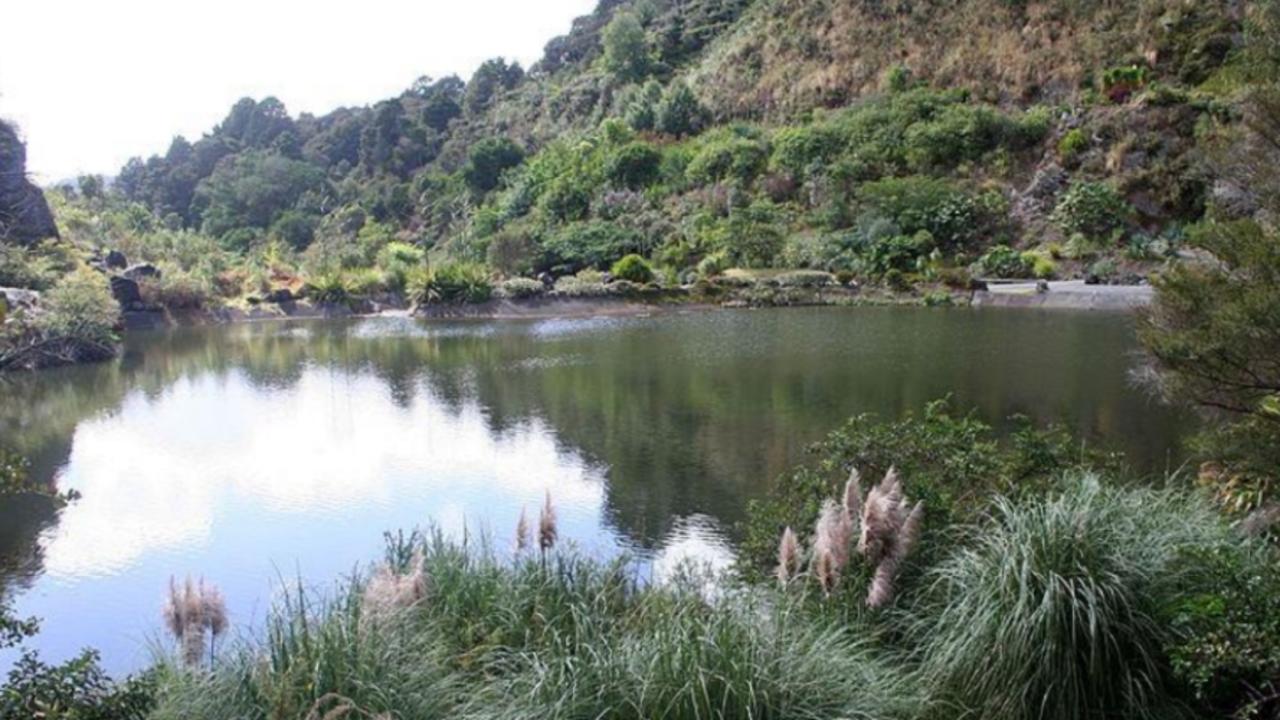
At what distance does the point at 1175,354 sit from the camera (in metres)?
5.96

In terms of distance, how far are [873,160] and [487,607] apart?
4207 cm

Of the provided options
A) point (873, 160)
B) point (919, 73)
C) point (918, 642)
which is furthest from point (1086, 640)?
point (919, 73)

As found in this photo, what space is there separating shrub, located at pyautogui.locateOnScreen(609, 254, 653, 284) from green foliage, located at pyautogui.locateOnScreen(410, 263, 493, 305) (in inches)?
218

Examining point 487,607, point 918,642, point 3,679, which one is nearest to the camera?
point 918,642

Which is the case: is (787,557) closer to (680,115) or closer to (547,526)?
(547,526)

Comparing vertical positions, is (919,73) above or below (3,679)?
above

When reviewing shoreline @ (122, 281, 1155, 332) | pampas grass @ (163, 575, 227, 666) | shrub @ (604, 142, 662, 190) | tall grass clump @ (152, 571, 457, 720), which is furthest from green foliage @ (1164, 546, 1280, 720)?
shrub @ (604, 142, 662, 190)

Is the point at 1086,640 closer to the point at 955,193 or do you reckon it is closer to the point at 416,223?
the point at 955,193

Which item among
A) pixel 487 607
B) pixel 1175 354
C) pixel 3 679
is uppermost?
pixel 1175 354

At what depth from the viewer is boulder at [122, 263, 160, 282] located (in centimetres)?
4053

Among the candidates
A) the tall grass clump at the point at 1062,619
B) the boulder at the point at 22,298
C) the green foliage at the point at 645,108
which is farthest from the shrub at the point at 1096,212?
the boulder at the point at 22,298

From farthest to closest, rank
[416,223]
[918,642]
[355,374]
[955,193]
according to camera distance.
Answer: [416,223], [955,193], [355,374], [918,642]

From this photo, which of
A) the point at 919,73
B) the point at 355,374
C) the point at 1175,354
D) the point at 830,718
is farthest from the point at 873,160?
the point at 830,718

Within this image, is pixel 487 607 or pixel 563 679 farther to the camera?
pixel 487 607
